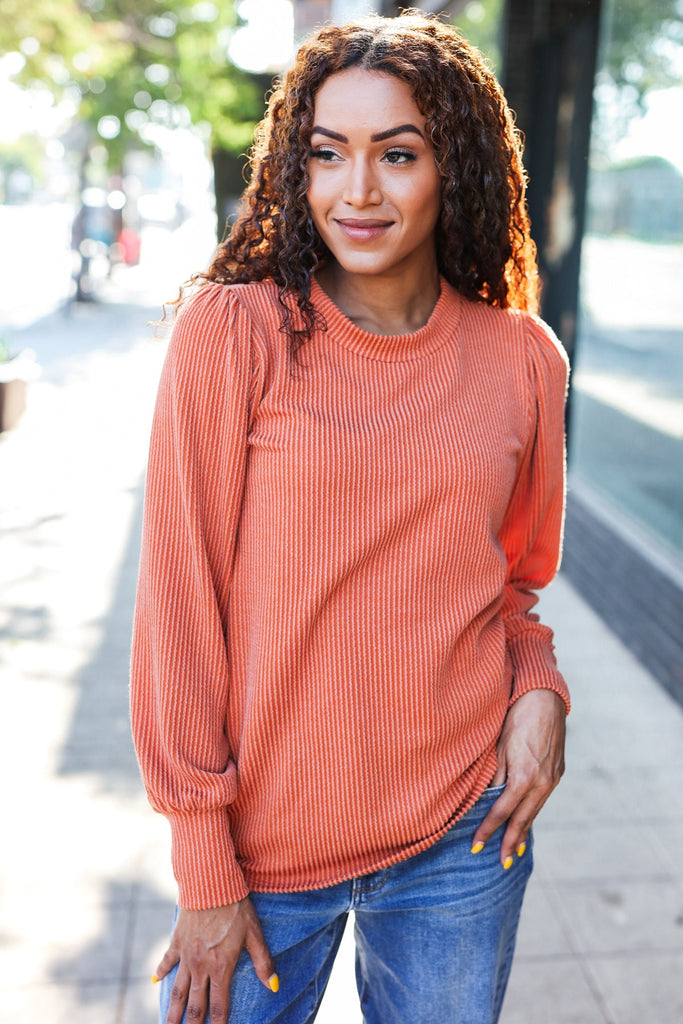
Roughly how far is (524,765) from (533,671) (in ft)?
0.56

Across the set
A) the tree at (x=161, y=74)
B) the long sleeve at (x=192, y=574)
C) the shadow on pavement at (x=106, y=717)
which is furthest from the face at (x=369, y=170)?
the tree at (x=161, y=74)

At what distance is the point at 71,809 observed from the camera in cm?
372

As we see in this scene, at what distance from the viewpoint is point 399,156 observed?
1667mm

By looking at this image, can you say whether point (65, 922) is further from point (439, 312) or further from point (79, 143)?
point (79, 143)

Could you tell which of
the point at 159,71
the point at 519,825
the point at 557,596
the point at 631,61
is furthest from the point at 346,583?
the point at 159,71

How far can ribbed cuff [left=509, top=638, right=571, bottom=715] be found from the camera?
5.99 feet

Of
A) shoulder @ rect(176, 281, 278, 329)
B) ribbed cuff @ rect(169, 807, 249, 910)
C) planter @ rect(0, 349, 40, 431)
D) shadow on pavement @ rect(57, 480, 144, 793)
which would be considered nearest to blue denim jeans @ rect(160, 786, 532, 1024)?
ribbed cuff @ rect(169, 807, 249, 910)

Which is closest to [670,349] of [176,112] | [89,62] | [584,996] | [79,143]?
[584,996]

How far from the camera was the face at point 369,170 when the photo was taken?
1.63m

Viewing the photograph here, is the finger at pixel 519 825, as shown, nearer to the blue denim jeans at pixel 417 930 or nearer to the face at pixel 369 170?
the blue denim jeans at pixel 417 930

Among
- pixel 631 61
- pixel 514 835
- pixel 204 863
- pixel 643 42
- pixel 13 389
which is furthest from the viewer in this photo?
pixel 13 389

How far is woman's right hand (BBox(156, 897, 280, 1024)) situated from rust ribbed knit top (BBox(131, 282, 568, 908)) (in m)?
0.03

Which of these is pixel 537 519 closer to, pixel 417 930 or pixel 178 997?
pixel 417 930

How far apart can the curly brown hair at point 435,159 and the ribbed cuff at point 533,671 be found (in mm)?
618
